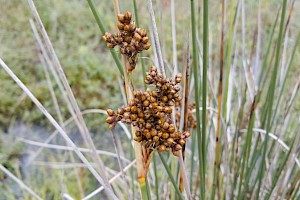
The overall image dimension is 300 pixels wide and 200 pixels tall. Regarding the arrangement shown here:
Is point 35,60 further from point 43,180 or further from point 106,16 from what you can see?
point 43,180

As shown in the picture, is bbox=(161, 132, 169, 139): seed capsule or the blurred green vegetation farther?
the blurred green vegetation

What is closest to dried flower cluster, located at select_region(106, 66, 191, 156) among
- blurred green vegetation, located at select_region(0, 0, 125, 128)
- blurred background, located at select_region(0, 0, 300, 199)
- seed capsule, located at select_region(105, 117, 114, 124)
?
seed capsule, located at select_region(105, 117, 114, 124)

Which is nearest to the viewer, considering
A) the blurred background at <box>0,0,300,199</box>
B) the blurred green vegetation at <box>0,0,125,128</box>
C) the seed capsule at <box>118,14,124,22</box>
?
the seed capsule at <box>118,14,124,22</box>

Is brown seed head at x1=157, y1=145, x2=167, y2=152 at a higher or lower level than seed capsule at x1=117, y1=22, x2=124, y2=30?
lower

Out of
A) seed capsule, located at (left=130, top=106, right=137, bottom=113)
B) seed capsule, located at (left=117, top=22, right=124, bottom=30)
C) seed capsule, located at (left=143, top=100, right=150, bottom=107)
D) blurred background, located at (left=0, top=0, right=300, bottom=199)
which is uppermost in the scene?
seed capsule, located at (left=117, top=22, right=124, bottom=30)

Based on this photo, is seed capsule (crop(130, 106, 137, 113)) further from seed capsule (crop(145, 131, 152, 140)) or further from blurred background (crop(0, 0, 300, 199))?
blurred background (crop(0, 0, 300, 199))

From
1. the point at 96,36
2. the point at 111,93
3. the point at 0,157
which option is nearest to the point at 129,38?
the point at 0,157

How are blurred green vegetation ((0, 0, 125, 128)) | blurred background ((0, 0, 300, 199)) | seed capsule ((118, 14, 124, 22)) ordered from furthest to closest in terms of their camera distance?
blurred green vegetation ((0, 0, 125, 128)) → blurred background ((0, 0, 300, 199)) → seed capsule ((118, 14, 124, 22))

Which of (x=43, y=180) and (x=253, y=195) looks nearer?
(x=253, y=195)

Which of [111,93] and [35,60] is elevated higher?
[35,60]

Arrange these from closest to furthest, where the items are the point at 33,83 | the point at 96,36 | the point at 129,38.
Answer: the point at 129,38 → the point at 33,83 → the point at 96,36
